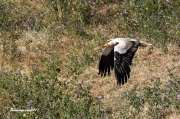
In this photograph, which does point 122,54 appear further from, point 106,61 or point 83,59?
point 83,59

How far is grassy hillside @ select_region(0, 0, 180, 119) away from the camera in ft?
18.4

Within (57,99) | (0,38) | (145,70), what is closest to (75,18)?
(0,38)

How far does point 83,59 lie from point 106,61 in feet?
3.36

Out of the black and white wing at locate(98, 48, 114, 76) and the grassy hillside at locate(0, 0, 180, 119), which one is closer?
the grassy hillside at locate(0, 0, 180, 119)

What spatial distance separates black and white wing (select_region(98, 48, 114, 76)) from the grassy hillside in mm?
264

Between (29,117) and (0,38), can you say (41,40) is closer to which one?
(0,38)

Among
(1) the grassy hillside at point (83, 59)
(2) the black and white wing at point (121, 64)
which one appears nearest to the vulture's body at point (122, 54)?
(2) the black and white wing at point (121, 64)

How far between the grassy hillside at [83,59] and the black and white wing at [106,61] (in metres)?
0.26

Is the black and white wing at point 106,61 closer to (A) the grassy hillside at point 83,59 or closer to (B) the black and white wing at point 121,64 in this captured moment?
(A) the grassy hillside at point 83,59

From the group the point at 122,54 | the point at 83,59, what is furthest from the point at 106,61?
the point at 83,59

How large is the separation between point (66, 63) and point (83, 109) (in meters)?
2.30

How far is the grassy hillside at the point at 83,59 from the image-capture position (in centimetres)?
562

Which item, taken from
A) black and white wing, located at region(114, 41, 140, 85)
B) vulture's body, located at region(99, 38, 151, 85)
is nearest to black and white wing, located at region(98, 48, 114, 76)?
vulture's body, located at region(99, 38, 151, 85)

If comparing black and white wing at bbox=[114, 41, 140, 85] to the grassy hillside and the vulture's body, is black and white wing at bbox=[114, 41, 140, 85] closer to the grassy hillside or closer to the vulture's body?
the vulture's body
